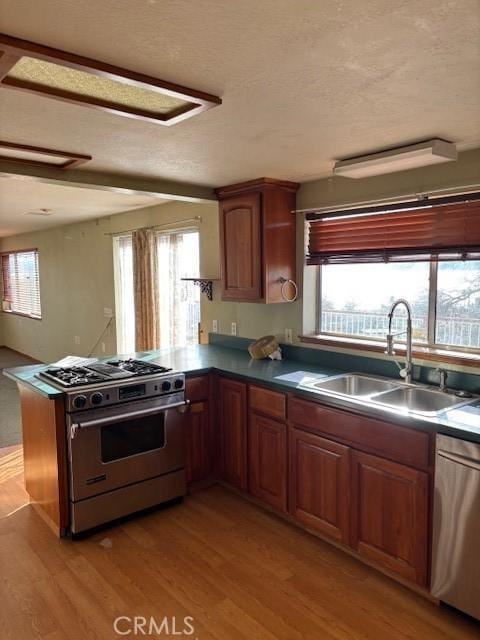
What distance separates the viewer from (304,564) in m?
2.53

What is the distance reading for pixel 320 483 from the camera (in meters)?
2.64

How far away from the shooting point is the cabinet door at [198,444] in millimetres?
3244

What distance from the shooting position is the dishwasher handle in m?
1.97

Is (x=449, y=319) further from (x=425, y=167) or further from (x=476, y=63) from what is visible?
(x=476, y=63)

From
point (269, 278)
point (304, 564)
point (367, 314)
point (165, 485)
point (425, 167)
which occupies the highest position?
point (425, 167)

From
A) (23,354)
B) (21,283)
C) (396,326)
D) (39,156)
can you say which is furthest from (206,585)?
(21,283)

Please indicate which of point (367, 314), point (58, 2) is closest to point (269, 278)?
point (367, 314)

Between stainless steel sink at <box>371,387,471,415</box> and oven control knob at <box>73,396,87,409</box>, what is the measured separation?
5.18ft

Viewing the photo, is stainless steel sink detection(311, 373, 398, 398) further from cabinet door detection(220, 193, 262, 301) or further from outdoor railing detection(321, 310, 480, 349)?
cabinet door detection(220, 193, 262, 301)

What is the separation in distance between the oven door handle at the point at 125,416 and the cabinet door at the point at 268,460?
0.46 metres

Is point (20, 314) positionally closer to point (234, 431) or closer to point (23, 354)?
point (23, 354)

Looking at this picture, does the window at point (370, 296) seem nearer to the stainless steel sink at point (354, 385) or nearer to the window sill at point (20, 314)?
the stainless steel sink at point (354, 385)

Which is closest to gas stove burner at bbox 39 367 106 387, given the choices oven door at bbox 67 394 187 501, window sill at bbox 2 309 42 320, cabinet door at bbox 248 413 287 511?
oven door at bbox 67 394 187 501

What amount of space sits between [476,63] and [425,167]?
123cm
